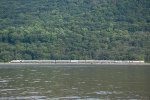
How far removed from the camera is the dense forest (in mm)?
159000

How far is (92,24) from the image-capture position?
187 meters

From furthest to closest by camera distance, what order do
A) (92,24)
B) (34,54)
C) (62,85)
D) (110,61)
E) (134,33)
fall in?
(92,24) → (134,33) → (34,54) → (110,61) → (62,85)

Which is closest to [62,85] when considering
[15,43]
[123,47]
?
[123,47]

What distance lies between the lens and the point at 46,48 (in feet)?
535

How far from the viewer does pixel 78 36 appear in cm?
17225

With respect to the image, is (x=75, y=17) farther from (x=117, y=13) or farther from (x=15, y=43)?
(x=15, y=43)

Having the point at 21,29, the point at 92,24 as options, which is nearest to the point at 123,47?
the point at 92,24

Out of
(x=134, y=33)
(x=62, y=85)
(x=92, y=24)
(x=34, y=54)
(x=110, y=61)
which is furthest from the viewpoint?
(x=92, y=24)

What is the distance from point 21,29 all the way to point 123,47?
4322cm

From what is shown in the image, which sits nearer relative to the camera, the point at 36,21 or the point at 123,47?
the point at 123,47

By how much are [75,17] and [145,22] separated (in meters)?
29.7

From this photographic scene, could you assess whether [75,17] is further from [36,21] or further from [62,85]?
[62,85]

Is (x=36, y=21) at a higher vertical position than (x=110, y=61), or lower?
higher

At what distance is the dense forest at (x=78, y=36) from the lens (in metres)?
159
